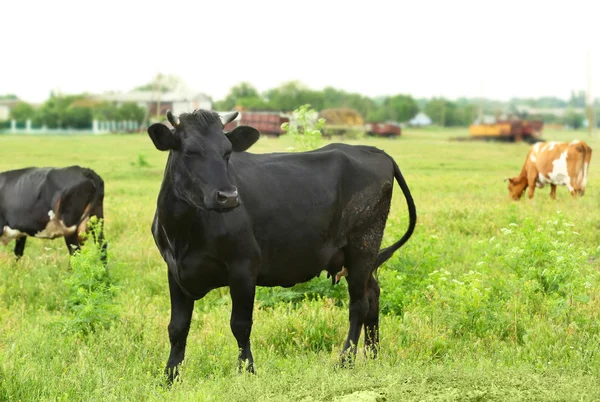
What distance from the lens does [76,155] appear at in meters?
37.8

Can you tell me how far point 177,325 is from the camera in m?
6.14

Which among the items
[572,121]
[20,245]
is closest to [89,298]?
[20,245]

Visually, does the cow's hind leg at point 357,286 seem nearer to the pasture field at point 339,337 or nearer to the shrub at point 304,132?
the pasture field at point 339,337

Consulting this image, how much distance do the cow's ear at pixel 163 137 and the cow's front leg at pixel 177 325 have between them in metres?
1.14

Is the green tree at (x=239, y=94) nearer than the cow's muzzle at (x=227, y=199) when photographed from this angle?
No

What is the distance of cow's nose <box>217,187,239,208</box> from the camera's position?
208 inches

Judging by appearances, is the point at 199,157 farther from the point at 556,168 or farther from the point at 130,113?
the point at 130,113

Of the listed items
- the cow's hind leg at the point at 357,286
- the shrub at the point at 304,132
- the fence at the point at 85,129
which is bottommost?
the fence at the point at 85,129

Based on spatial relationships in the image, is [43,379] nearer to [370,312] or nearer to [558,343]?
[370,312]

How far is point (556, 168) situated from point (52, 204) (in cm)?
1277

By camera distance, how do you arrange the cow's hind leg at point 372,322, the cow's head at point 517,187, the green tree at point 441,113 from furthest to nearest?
the green tree at point 441,113 < the cow's head at point 517,187 < the cow's hind leg at point 372,322

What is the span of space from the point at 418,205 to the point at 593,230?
5.25 meters

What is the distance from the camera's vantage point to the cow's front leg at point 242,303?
576 cm

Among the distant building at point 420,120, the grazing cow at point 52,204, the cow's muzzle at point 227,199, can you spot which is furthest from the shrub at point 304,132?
the distant building at point 420,120
